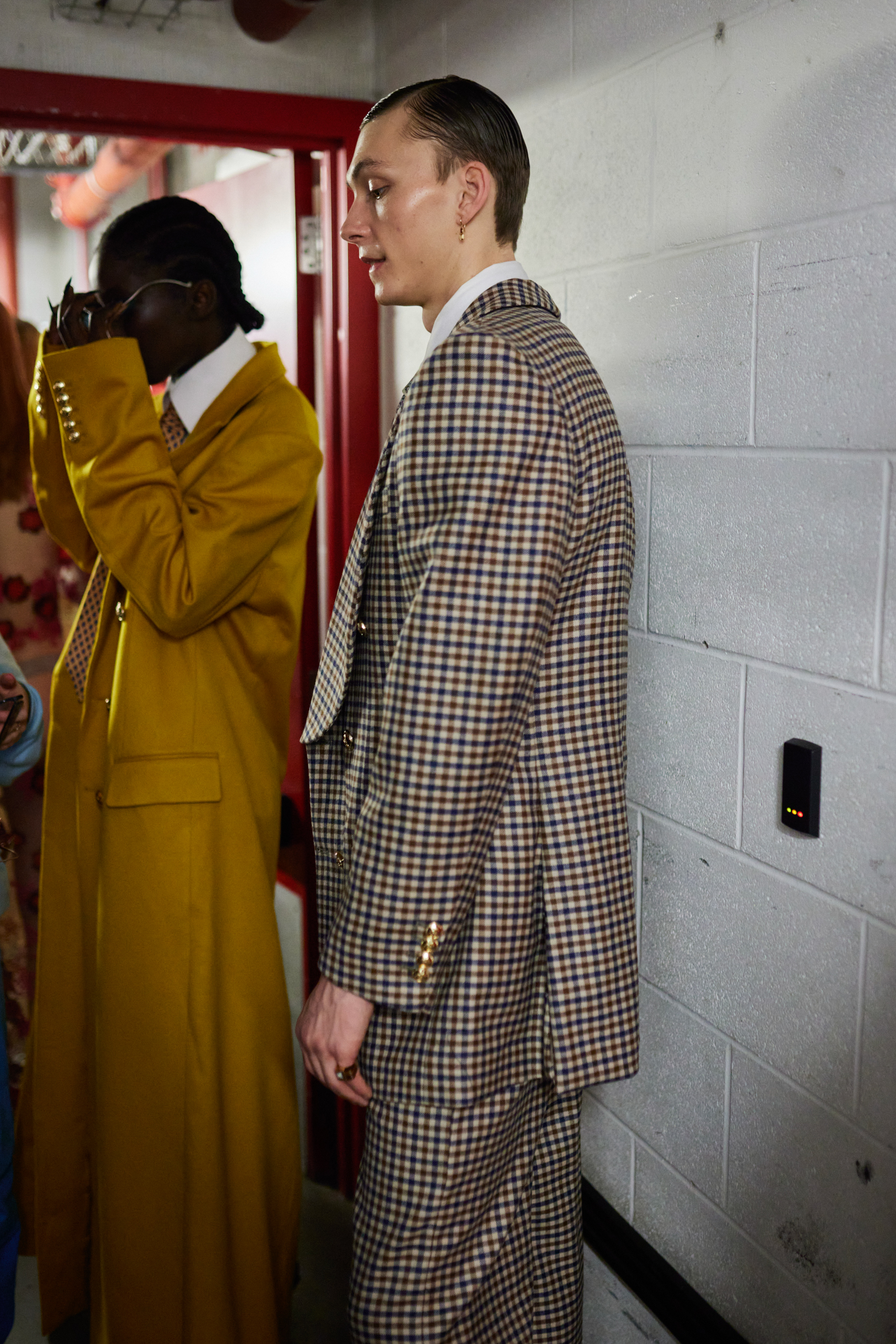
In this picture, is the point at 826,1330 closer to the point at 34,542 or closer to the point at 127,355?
the point at 127,355

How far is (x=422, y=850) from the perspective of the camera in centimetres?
104

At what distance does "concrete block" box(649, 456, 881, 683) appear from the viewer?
105 cm

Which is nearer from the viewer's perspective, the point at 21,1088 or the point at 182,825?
the point at 182,825

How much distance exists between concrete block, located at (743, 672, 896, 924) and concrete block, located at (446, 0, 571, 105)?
93cm

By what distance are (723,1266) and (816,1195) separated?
236mm

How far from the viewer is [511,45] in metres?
1.66

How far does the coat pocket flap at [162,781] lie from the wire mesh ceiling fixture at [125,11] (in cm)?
125

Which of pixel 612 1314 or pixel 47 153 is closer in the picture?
pixel 612 1314

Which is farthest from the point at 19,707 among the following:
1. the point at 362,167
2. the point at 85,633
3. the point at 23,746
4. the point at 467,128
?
the point at 467,128

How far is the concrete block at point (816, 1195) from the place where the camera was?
1.08 metres

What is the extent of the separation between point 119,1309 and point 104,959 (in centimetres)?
51

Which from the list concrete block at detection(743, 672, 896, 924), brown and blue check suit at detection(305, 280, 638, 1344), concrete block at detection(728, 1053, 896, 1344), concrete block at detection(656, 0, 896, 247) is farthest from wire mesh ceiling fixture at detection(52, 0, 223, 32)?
concrete block at detection(728, 1053, 896, 1344)

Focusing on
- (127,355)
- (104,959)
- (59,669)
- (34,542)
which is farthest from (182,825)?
(34,542)

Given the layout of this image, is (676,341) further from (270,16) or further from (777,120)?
Answer: (270,16)
